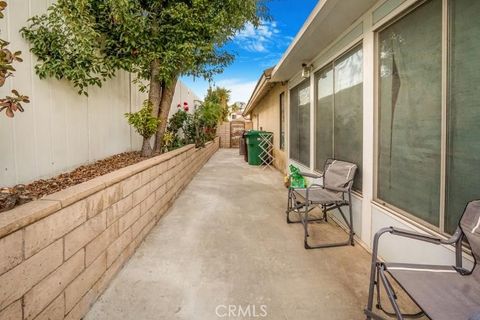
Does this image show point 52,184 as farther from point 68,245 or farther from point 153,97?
point 153,97

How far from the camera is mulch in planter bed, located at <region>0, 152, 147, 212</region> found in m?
1.60

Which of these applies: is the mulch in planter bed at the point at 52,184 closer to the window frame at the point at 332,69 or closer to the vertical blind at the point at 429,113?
the vertical blind at the point at 429,113

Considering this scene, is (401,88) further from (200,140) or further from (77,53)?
(200,140)

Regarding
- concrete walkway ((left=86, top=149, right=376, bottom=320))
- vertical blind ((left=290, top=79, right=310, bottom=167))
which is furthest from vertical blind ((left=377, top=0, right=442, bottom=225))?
vertical blind ((left=290, top=79, right=310, bottom=167))

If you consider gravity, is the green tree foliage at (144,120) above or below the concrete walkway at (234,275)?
above

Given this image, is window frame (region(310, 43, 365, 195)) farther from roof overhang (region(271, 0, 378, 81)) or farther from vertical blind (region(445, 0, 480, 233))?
vertical blind (region(445, 0, 480, 233))

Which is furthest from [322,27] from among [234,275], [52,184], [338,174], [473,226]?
[52,184]

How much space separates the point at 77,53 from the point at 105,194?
1609mm

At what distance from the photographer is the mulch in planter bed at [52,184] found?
1.60 m

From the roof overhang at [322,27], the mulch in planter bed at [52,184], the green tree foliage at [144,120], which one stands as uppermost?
the roof overhang at [322,27]

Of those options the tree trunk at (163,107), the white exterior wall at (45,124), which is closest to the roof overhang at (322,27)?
the tree trunk at (163,107)

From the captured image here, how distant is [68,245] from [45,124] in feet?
4.51

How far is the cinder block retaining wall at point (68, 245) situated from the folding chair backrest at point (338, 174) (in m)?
2.21

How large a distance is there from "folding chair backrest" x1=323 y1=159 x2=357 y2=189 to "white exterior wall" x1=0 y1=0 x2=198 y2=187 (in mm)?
2881
